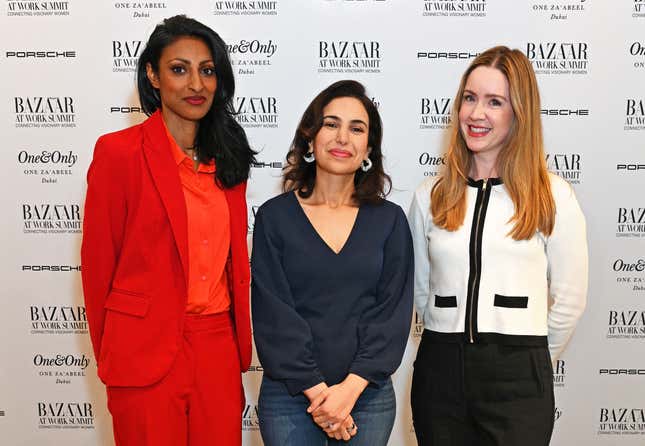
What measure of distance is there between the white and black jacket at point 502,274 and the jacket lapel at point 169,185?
74 centimetres

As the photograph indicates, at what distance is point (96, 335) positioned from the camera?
1809 mm

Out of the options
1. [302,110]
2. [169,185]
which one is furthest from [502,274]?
[302,110]

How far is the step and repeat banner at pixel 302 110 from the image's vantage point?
283 cm

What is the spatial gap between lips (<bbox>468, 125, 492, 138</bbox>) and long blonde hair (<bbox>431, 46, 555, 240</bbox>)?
8cm

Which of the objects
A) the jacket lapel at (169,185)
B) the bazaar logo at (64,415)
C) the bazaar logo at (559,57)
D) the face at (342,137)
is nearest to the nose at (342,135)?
the face at (342,137)

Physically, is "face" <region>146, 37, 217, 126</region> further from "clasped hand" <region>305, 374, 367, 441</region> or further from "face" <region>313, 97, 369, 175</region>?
"clasped hand" <region>305, 374, 367, 441</region>

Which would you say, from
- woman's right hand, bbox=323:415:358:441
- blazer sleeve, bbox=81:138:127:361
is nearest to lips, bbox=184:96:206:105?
blazer sleeve, bbox=81:138:127:361

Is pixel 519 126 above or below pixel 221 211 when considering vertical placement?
above

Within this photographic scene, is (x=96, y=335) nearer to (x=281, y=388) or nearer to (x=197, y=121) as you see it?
(x=281, y=388)

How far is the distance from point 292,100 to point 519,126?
1.32m

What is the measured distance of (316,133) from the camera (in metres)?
1.86

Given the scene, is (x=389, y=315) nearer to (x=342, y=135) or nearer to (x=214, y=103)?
(x=342, y=135)

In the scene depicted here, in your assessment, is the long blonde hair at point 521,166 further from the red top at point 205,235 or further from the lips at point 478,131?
the red top at point 205,235

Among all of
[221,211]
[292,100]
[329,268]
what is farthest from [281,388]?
[292,100]
